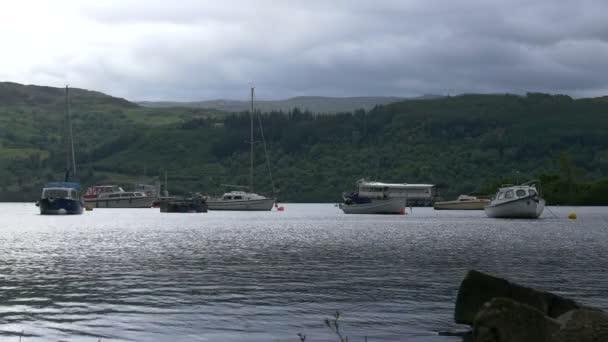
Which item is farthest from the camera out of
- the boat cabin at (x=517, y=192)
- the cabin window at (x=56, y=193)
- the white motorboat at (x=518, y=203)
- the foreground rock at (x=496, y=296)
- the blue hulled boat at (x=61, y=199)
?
the cabin window at (x=56, y=193)

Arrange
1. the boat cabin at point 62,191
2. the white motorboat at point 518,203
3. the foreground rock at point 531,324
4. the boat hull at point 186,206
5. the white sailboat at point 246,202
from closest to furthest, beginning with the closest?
the foreground rock at point 531,324
the white motorboat at point 518,203
the boat cabin at point 62,191
the white sailboat at point 246,202
the boat hull at point 186,206

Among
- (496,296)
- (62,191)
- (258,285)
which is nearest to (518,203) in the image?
(62,191)

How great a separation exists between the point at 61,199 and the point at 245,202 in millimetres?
41151

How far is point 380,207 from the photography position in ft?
569

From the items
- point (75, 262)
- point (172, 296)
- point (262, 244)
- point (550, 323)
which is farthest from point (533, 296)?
point (262, 244)

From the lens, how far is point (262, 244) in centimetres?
6894

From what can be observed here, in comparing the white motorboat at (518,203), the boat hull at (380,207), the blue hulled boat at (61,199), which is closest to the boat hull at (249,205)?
the boat hull at (380,207)

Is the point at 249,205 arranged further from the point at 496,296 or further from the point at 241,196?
the point at 496,296

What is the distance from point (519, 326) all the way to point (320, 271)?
80.8 ft

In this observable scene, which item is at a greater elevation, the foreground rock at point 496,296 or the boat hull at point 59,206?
the foreground rock at point 496,296

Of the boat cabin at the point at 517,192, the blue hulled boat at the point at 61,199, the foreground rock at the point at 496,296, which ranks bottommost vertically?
the blue hulled boat at the point at 61,199

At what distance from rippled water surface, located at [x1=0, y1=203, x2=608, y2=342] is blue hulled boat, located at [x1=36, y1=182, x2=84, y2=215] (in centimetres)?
8327

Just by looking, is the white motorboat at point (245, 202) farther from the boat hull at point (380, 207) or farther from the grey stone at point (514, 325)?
the grey stone at point (514, 325)

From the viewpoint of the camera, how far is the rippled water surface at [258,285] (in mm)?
26641
